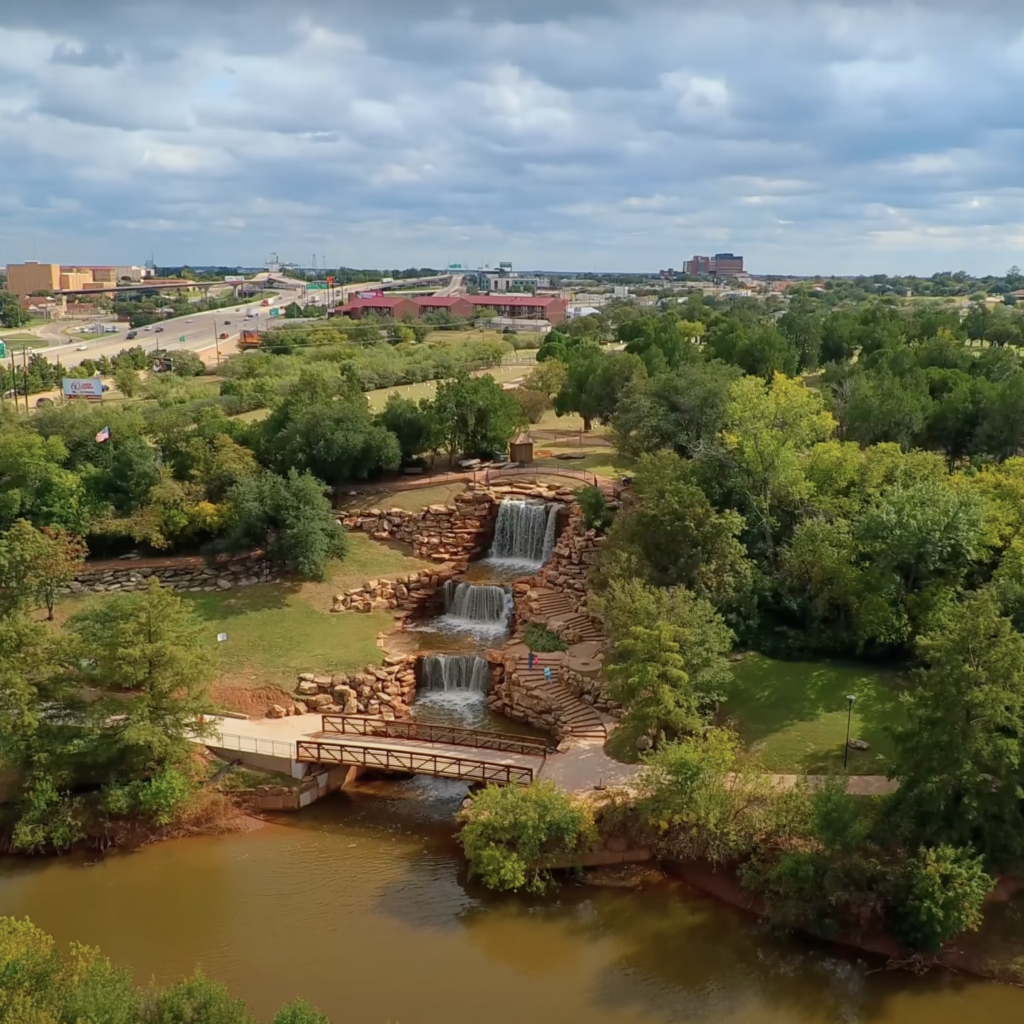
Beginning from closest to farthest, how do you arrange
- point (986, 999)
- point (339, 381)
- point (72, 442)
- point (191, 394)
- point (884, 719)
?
1. point (986, 999)
2. point (884, 719)
3. point (72, 442)
4. point (339, 381)
5. point (191, 394)

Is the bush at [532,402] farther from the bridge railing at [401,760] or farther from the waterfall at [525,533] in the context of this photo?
the bridge railing at [401,760]

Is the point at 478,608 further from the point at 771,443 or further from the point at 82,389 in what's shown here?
the point at 82,389

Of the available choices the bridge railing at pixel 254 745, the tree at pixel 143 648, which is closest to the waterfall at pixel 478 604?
the bridge railing at pixel 254 745

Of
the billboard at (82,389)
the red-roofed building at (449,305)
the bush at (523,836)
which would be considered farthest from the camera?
the red-roofed building at (449,305)

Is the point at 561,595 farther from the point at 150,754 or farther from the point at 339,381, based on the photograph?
the point at 339,381

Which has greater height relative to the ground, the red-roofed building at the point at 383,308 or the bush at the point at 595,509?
the red-roofed building at the point at 383,308

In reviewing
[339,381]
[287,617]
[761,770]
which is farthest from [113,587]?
[761,770]

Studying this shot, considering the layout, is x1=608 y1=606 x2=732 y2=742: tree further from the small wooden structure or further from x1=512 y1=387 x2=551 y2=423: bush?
x1=512 y1=387 x2=551 y2=423: bush

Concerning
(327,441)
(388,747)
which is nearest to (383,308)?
(327,441)
